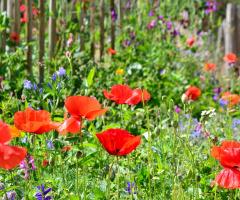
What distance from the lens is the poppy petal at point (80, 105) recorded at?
933mm

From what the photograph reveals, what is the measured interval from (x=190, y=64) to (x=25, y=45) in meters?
2.17

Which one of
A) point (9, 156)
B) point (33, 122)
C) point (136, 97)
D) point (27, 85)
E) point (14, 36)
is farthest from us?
point (14, 36)

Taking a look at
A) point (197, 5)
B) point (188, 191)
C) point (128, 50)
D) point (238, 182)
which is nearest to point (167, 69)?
point (128, 50)

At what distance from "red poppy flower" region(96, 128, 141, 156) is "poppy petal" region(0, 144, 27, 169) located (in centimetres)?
28

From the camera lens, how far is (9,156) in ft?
2.20

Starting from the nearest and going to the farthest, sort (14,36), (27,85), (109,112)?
(27,85), (109,112), (14,36)

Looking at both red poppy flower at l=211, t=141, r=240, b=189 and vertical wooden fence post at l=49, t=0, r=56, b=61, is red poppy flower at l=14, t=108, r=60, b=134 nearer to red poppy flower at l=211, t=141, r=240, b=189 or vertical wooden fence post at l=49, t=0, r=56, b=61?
red poppy flower at l=211, t=141, r=240, b=189

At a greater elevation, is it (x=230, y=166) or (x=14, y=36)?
(x=14, y=36)

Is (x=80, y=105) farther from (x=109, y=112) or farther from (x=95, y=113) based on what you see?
(x=109, y=112)

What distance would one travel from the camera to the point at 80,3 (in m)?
3.20

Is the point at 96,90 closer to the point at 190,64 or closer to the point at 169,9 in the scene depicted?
the point at 190,64

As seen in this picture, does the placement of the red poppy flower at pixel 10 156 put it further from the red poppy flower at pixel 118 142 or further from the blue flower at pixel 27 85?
the blue flower at pixel 27 85

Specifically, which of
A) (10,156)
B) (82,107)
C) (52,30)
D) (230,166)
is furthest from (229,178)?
(52,30)

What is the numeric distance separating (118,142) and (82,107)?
128 mm
